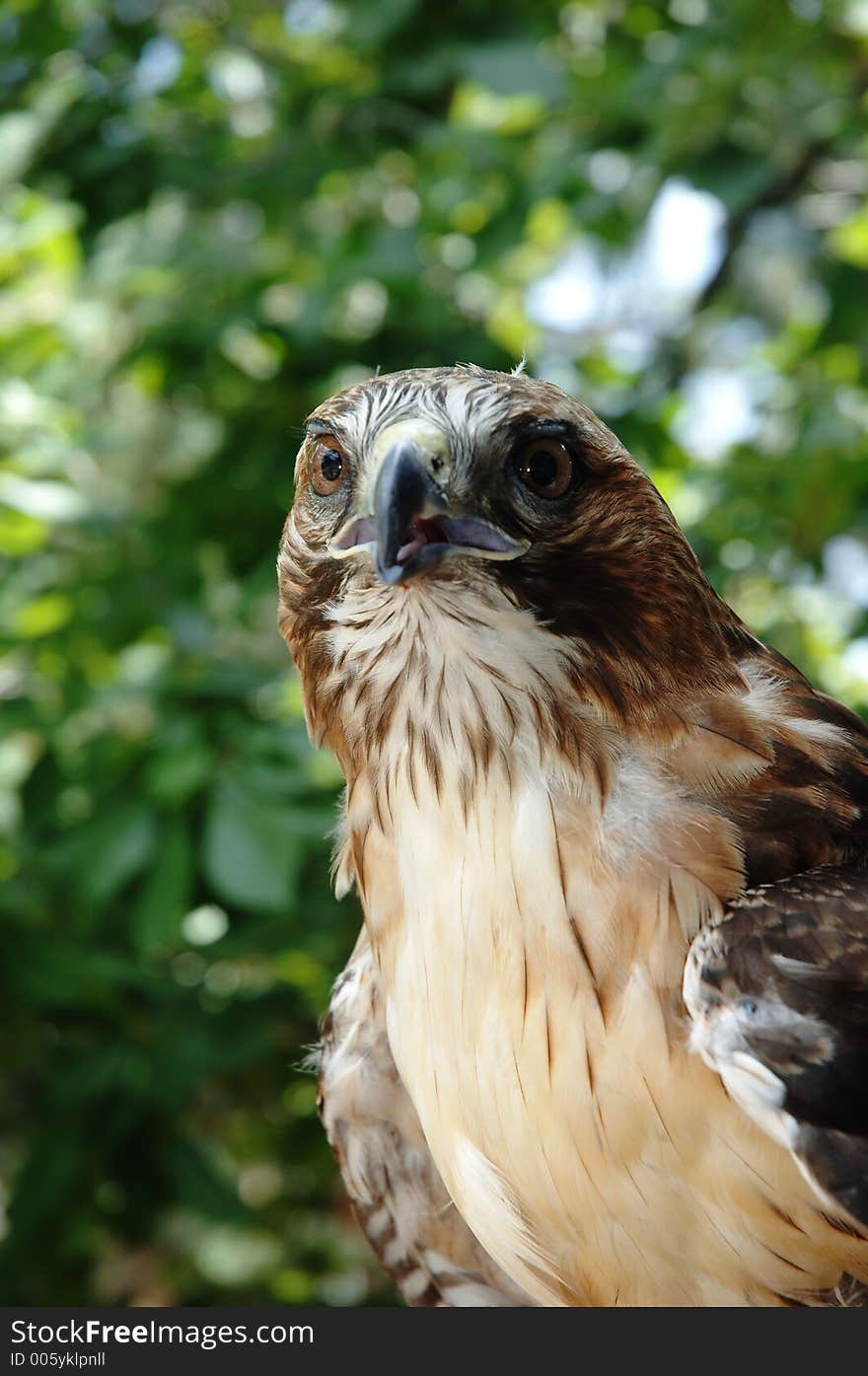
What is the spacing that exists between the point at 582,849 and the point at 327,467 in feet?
2.21

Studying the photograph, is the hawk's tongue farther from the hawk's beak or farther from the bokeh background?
the bokeh background

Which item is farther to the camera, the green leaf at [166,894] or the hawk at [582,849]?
the green leaf at [166,894]

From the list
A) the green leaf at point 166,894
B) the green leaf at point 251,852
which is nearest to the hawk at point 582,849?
the green leaf at point 251,852

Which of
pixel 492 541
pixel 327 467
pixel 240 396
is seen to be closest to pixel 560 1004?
pixel 492 541

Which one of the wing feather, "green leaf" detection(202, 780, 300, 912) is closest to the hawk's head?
the wing feather

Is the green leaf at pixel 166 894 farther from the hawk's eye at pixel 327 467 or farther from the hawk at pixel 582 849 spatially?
the hawk's eye at pixel 327 467

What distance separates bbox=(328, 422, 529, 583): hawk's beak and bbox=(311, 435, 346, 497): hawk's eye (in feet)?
0.58

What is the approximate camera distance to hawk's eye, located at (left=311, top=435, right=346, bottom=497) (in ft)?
6.65

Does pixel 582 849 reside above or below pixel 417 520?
below

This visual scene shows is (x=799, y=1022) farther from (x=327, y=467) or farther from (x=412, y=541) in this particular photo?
(x=327, y=467)

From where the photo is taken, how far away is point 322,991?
4051mm

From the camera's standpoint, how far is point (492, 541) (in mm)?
1857

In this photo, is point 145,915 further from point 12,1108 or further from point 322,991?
point 12,1108

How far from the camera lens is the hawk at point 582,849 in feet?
5.88
